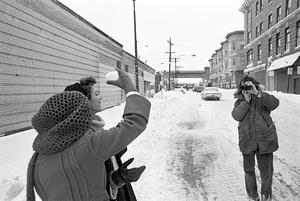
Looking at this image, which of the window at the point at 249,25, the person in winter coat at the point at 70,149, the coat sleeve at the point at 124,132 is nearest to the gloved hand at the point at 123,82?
the coat sleeve at the point at 124,132

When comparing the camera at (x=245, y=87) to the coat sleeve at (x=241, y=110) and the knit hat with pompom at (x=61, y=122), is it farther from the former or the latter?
the knit hat with pompom at (x=61, y=122)

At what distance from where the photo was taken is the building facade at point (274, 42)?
2425 cm

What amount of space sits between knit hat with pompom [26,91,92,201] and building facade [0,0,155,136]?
639 cm

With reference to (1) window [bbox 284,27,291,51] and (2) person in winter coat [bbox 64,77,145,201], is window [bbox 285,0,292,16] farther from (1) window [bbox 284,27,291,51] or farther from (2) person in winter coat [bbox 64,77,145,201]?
(2) person in winter coat [bbox 64,77,145,201]

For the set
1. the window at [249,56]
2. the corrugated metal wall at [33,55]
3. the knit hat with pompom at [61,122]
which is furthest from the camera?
the window at [249,56]

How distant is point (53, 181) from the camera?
4.46 feet

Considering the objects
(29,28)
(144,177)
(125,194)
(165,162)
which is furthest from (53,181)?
(29,28)

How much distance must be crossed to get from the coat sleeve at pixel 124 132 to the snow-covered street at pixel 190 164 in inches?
114

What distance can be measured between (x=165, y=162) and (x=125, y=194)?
4.21 metres

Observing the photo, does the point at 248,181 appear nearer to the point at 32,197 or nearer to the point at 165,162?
the point at 165,162

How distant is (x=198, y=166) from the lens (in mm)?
5645

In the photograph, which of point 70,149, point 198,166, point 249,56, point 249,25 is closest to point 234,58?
point 249,56

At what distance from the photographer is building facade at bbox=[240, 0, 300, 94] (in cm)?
2425

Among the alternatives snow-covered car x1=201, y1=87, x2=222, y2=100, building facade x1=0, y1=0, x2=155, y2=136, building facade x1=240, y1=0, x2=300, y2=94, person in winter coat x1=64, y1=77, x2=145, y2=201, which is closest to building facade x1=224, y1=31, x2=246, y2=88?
building facade x1=240, y1=0, x2=300, y2=94
